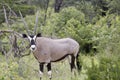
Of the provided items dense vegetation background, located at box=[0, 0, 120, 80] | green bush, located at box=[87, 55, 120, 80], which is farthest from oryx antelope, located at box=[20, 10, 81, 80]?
green bush, located at box=[87, 55, 120, 80]

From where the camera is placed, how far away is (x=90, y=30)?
14000 mm

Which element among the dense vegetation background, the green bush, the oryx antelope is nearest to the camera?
the green bush

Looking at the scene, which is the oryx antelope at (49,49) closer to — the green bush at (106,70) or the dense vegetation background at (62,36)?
the dense vegetation background at (62,36)

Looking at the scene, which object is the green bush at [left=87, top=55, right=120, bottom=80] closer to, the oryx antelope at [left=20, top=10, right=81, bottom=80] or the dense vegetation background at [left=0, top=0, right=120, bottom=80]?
the dense vegetation background at [left=0, top=0, right=120, bottom=80]

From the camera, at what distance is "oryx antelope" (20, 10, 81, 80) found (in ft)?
30.0

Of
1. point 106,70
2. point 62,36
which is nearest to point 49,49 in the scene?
point 106,70

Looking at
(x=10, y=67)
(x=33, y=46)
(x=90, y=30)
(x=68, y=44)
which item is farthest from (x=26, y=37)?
(x=90, y=30)

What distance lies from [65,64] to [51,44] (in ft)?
8.15

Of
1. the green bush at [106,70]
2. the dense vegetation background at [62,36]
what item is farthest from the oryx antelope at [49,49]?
the green bush at [106,70]

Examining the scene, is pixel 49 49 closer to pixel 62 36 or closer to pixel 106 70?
pixel 106 70

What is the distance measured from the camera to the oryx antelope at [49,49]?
30.0 feet

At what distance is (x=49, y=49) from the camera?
9336mm

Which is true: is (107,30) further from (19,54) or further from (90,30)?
(19,54)

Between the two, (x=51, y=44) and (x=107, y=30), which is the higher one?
(x=51, y=44)
